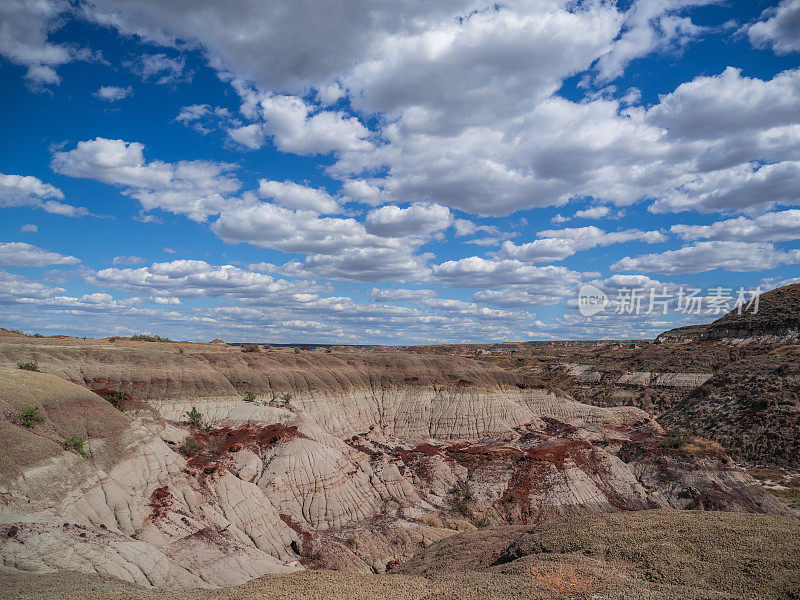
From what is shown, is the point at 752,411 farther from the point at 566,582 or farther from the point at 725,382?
the point at 566,582

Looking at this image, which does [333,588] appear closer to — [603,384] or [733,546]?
[733,546]

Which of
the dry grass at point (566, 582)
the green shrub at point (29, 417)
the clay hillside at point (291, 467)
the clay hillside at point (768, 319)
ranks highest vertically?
the clay hillside at point (768, 319)

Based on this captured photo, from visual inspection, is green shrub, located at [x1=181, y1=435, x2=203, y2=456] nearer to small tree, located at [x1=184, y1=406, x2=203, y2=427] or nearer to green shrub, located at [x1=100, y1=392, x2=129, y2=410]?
small tree, located at [x1=184, y1=406, x2=203, y2=427]

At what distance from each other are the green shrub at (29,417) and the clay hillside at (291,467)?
0.12 m

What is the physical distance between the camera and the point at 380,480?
40875 mm

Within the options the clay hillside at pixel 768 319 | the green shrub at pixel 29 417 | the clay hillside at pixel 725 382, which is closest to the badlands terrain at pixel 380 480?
the green shrub at pixel 29 417

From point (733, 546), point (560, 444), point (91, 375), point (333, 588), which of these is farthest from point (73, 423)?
point (560, 444)

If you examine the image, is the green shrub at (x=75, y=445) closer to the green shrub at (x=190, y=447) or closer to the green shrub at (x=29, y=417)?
the green shrub at (x=29, y=417)

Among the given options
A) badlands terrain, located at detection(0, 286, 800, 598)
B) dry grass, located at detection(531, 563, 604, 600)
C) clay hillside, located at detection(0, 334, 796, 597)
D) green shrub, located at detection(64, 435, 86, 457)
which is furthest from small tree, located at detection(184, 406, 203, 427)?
dry grass, located at detection(531, 563, 604, 600)

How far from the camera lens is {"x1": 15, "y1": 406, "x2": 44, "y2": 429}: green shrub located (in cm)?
2603

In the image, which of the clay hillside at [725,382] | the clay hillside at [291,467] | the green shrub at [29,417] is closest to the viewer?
the clay hillside at [291,467]

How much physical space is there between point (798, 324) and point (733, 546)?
93.4 meters

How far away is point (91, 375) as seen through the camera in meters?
43.5

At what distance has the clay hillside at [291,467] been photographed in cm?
2173
